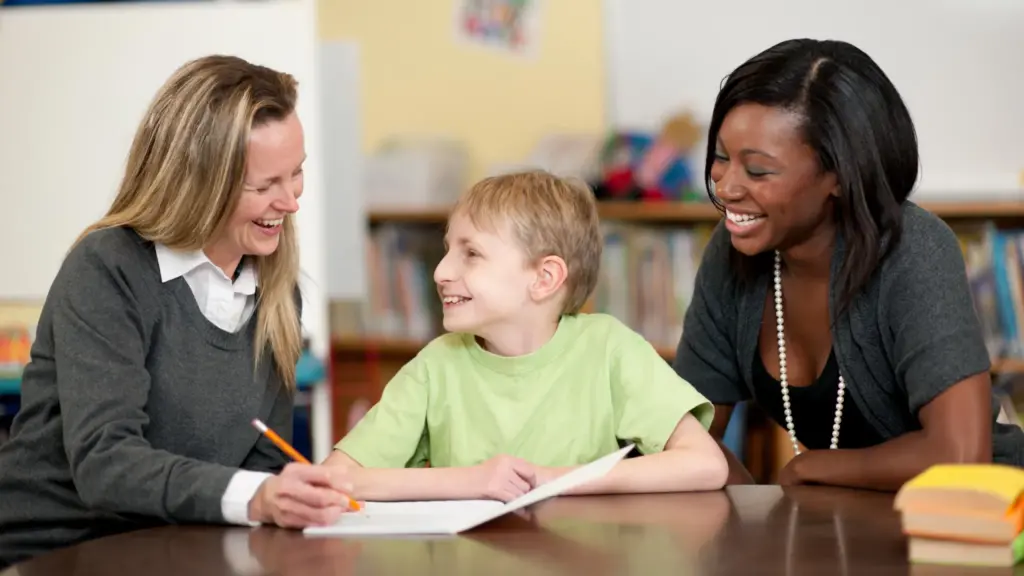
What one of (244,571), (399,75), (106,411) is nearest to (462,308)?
(106,411)

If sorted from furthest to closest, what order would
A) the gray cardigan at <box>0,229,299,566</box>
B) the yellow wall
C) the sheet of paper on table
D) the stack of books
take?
the yellow wall → the gray cardigan at <box>0,229,299,566</box> → the sheet of paper on table → the stack of books

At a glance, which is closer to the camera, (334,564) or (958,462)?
(334,564)

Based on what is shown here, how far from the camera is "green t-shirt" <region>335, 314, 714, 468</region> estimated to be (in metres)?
1.62

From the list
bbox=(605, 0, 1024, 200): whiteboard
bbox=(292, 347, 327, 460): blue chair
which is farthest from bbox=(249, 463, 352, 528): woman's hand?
bbox=(605, 0, 1024, 200): whiteboard

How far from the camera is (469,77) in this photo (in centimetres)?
430

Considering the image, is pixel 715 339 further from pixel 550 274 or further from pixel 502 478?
pixel 502 478

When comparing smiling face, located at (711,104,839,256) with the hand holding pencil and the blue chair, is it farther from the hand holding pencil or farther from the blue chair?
the blue chair

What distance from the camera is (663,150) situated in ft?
12.4

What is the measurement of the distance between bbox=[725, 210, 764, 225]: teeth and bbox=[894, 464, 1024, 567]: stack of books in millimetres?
599

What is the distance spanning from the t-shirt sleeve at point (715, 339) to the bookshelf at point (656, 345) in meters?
1.56

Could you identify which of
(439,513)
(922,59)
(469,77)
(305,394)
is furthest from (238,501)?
(469,77)

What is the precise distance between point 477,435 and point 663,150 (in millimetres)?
2260

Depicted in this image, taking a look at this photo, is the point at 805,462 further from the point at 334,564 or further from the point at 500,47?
the point at 500,47

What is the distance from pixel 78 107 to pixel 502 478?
7.10ft
